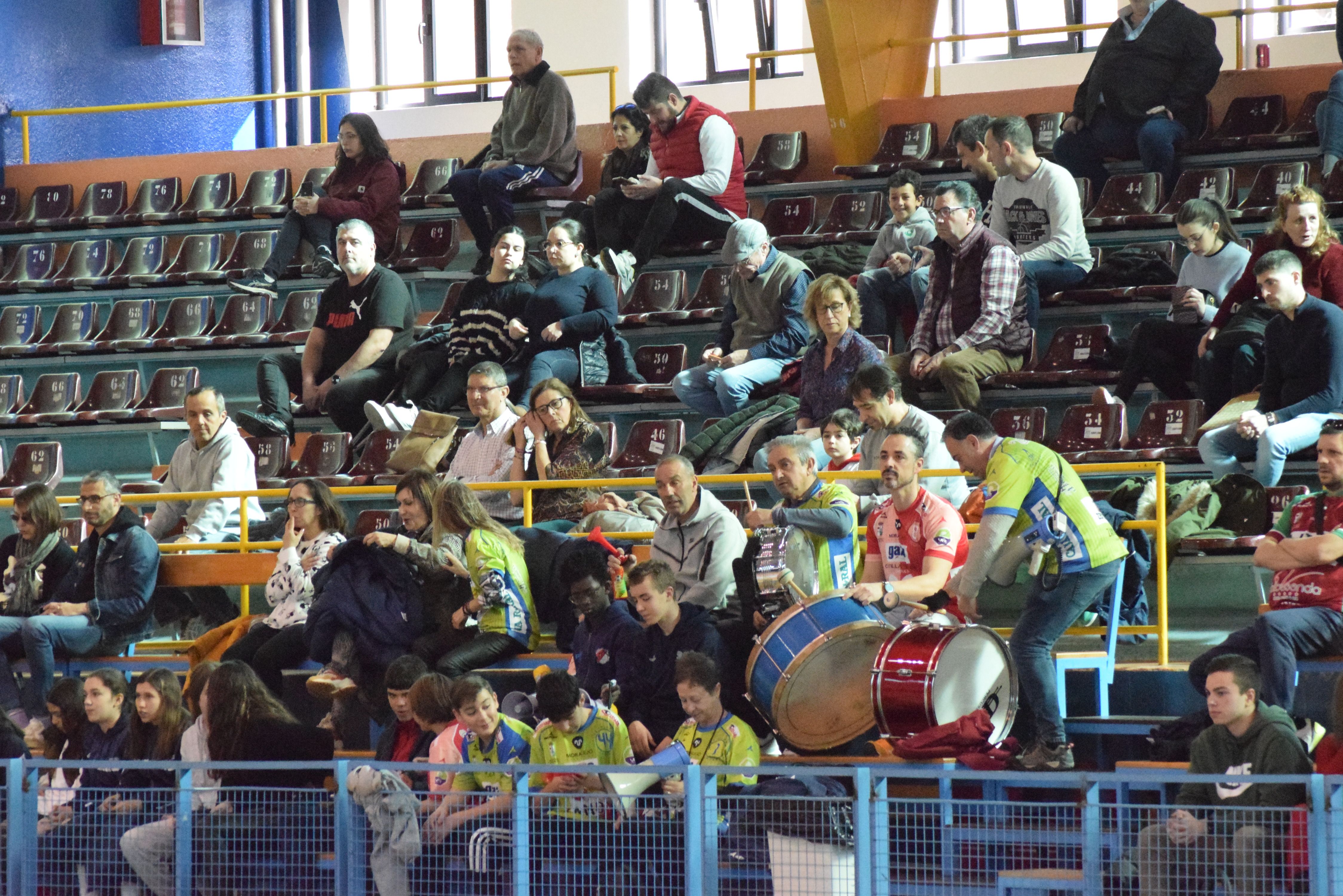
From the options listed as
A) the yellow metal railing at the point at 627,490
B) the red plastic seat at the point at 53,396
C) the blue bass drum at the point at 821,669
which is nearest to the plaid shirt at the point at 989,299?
the yellow metal railing at the point at 627,490

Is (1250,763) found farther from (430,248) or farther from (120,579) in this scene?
(430,248)

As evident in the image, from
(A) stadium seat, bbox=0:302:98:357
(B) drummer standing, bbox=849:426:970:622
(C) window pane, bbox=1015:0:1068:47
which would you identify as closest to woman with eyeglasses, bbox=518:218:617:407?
(B) drummer standing, bbox=849:426:970:622

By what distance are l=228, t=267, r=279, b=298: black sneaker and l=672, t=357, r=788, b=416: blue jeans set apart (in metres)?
3.45

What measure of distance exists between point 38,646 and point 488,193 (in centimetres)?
416

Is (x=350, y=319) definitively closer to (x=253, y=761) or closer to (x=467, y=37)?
(x=253, y=761)

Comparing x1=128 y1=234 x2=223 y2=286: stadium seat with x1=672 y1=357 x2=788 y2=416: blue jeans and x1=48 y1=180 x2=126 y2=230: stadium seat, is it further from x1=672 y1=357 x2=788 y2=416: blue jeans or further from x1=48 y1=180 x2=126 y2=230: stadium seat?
x1=672 y1=357 x2=788 y2=416: blue jeans

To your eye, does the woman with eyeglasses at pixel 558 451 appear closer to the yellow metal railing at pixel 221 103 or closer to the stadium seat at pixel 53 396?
the stadium seat at pixel 53 396

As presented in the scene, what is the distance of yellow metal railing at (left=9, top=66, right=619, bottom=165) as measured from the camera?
12852 millimetres

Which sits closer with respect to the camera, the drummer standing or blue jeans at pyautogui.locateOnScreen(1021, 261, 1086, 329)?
the drummer standing

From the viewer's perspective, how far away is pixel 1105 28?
14383 millimetres

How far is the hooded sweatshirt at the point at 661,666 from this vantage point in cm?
572

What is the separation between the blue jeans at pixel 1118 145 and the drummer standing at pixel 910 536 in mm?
4197

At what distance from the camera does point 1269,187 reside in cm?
902

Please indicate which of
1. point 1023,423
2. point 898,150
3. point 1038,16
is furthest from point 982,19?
point 1023,423
